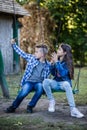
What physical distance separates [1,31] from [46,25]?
6583 mm

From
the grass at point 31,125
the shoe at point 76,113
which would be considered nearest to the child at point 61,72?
the shoe at point 76,113

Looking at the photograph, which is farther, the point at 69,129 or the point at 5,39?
the point at 5,39

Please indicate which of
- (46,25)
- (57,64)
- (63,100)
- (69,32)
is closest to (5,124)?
(57,64)

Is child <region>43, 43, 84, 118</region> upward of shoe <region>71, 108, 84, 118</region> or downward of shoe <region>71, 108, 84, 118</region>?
upward

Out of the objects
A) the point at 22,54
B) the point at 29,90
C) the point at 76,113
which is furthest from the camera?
the point at 22,54

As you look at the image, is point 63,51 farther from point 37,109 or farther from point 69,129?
point 69,129

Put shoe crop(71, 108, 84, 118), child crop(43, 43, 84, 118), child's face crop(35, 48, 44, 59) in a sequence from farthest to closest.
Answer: child's face crop(35, 48, 44, 59) → child crop(43, 43, 84, 118) → shoe crop(71, 108, 84, 118)

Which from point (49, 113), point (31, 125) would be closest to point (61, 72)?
point (49, 113)

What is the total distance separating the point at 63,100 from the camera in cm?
1085

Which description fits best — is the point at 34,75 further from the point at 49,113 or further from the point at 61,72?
the point at 49,113

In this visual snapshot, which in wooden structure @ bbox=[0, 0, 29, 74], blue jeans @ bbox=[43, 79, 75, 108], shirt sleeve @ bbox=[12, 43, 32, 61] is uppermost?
shirt sleeve @ bbox=[12, 43, 32, 61]

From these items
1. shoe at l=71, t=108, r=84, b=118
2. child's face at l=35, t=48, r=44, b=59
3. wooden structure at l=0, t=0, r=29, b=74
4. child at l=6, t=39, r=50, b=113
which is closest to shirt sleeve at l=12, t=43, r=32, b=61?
child at l=6, t=39, r=50, b=113

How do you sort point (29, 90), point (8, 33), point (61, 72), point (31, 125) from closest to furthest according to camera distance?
point (31, 125)
point (61, 72)
point (29, 90)
point (8, 33)

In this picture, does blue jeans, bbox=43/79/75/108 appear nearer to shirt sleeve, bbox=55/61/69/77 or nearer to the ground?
shirt sleeve, bbox=55/61/69/77
